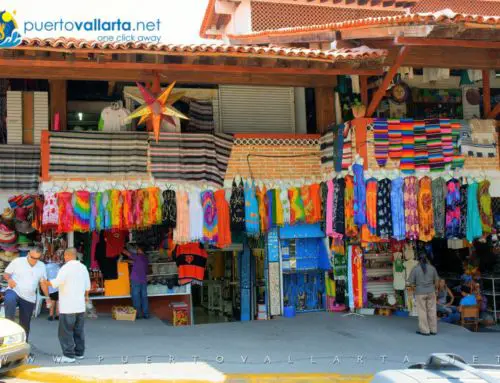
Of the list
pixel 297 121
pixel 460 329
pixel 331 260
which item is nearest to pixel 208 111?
pixel 297 121

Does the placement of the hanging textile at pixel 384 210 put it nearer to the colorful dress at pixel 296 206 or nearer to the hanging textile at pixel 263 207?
the colorful dress at pixel 296 206

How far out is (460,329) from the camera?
12.5 m

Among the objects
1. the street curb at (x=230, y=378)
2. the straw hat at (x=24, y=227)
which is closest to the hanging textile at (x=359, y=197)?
the street curb at (x=230, y=378)

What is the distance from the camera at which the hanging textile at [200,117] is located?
45.0 ft

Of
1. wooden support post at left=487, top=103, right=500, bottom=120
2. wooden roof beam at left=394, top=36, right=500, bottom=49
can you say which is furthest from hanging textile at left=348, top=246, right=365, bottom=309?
wooden roof beam at left=394, top=36, right=500, bottom=49

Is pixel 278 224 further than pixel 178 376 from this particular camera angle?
Yes

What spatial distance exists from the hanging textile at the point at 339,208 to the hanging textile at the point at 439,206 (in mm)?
1706

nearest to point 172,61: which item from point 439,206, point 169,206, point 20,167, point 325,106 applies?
point 169,206

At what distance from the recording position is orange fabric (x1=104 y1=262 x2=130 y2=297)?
43.8 ft

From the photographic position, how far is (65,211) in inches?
482

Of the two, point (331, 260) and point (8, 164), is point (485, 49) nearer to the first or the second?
point (331, 260)

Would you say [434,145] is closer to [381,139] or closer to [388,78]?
[381,139]

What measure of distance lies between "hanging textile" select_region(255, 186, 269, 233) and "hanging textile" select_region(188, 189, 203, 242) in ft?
4.04

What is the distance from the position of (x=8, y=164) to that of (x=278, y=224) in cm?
532
